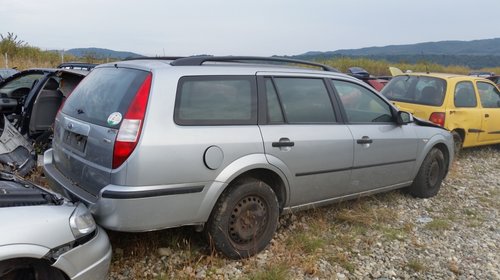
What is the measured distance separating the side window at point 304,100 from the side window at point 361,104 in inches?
9.6

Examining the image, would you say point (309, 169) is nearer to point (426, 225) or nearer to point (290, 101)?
point (290, 101)

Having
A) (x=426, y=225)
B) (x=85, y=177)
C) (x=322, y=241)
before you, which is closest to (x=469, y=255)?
(x=426, y=225)

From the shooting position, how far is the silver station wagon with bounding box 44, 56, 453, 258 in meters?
2.96

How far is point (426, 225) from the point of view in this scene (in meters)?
4.76

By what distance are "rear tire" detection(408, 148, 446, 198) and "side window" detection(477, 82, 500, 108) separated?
3.13m

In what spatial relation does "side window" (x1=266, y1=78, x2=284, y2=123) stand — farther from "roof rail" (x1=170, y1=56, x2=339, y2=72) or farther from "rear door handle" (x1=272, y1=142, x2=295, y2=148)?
"roof rail" (x1=170, y1=56, x2=339, y2=72)

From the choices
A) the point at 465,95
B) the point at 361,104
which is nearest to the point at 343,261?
the point at 361,104

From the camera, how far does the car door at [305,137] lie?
12.0 feet

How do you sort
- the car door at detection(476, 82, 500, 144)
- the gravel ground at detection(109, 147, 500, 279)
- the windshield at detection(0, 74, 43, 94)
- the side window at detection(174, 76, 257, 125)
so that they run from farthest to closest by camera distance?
the car door at detection(476, 82, 500, 144) → the windshield at detection(0, 74, 43, 94) → the gravel ground at detection(109, 147, 500, 279) → the side window at detection(174, 76, 257, 125)

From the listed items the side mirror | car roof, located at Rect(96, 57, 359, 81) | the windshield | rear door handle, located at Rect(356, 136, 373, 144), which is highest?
car roof, located at Rect(96, 57, 359, 81)

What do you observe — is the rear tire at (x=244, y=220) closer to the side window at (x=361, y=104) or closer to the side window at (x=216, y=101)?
the side window at (x=216, y=101)

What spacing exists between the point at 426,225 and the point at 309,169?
1826mm

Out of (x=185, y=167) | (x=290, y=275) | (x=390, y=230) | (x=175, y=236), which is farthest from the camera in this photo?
(x=390, y=230)

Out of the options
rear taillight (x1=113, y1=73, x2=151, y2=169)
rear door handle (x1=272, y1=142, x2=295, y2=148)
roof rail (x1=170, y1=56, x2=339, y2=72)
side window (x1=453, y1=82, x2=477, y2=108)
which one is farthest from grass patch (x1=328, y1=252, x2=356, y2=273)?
side window (x1=453, y1=82, x2=477, y2=108)
